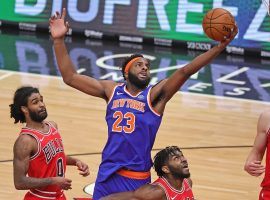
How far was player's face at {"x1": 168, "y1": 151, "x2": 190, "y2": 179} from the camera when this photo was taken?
314 inches

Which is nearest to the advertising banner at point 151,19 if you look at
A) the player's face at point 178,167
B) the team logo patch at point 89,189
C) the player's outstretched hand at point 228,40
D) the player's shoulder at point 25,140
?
the team logo patch at point 89,189

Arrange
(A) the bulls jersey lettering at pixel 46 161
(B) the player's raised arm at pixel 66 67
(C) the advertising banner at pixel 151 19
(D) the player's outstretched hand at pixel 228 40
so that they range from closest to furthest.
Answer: (D) the player's outstretched hand at pixel 228 40
(A) the bulls jersey lettering at pixel 46 161
(B) the player's raised arm at pixel 66 67
(C) the advertising banner at pixel 151 19

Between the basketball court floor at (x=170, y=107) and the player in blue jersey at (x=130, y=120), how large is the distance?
7.98 ft

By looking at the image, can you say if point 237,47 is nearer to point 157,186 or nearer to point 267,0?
point 267,0

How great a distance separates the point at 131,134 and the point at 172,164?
474 millimetres

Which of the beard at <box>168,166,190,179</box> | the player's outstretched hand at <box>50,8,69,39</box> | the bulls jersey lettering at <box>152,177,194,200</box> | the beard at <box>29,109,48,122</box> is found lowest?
the bulls jersey lettering at <box>152,177,194,200</box>

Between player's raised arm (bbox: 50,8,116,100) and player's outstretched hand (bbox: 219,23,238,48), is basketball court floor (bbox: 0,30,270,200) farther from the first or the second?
player's outstretched hand (bbox: 219,23,238,48)

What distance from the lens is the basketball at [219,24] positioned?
8023 mm

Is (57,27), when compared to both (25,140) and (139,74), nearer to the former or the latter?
(139,74)

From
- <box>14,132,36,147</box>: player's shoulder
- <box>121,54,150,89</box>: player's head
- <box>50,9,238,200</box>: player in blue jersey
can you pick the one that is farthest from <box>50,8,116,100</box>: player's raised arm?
<box>14,132,36,147</box>: player's shoulder

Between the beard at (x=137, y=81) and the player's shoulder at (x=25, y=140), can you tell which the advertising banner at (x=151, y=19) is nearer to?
the beard at (x=137, y=81)

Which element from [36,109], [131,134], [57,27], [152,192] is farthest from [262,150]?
[57,27]

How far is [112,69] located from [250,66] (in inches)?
105

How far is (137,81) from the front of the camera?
830 cm
